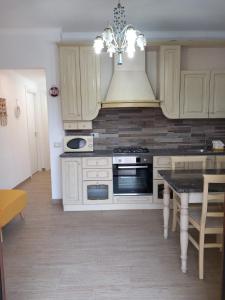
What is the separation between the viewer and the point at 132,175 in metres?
3.81

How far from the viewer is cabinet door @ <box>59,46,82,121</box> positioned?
3.74m

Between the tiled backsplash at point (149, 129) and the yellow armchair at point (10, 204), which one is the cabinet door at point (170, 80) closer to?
the tiled backsplash at point (149, 129)

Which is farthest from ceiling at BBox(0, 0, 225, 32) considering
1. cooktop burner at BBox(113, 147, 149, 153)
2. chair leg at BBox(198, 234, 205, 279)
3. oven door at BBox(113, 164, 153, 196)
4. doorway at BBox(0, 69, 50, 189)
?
chair leg at BBox(198, 234, 205, 279)

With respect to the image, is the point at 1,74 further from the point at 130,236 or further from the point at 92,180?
the point at 130,236

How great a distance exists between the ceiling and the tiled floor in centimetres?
274

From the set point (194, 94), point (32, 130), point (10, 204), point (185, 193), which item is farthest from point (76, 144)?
point (32, 130)

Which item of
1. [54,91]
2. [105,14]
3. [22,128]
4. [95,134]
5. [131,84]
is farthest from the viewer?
[22,128]

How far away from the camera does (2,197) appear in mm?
3213

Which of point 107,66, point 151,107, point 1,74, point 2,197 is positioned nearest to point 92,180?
point 2,197

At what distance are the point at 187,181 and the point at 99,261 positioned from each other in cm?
119

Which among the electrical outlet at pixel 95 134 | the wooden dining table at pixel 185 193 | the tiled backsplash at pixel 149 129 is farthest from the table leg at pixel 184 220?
the electrical outlet at pixel 95 134

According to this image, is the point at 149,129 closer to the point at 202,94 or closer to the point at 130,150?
the point at 130,150

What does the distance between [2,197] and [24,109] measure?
126 inches

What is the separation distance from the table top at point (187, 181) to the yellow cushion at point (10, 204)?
6.12ft
